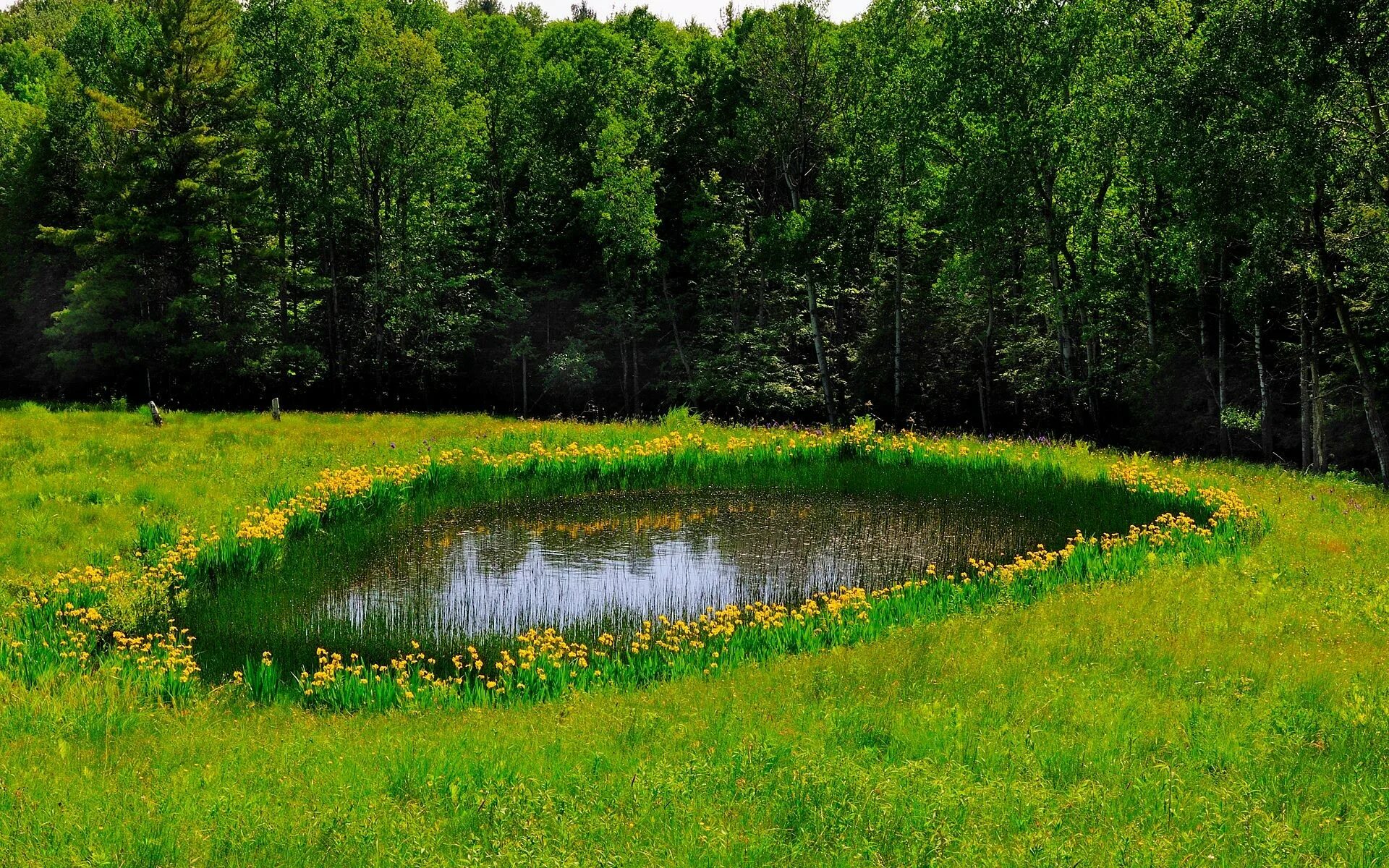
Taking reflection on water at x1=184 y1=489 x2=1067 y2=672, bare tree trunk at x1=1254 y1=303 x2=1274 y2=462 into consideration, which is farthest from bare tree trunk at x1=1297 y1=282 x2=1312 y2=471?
reflection on water at x1=184 y1=489 x2=1067 y2=672

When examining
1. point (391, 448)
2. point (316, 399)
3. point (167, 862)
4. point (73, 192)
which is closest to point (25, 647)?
point (167, 862)

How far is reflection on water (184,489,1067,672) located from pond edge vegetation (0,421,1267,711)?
500 millimetres

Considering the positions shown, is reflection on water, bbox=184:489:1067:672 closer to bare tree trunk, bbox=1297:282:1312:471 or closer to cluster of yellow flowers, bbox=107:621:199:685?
cluster of yellow flowers, bbox=107:621:199:685

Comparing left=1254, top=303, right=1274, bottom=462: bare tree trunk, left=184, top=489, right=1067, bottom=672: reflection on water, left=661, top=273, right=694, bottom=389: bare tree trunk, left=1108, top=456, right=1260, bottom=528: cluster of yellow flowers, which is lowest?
left=184, top=489, right=1067, bottom=672: reflection on water

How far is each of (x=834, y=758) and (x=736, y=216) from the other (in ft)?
118

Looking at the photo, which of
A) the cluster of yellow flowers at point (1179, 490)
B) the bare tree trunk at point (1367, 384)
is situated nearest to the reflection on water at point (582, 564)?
the cluster of yellow flowers at point (1179, 490)

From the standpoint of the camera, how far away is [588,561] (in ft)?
44.8

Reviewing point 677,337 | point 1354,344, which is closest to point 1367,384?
point 1354,344

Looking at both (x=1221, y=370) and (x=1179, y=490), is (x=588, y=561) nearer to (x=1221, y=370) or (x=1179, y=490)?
(x=1179, y=490)

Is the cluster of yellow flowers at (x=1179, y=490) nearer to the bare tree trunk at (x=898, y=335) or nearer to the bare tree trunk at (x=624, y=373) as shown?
the bare tree trunk at (x=898, y=335)

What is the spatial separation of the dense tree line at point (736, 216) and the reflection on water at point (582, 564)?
A: 386 inches

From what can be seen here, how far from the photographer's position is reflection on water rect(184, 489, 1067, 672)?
34.6ft

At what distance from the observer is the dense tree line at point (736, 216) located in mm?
21797

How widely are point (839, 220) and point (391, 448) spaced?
21.3m
